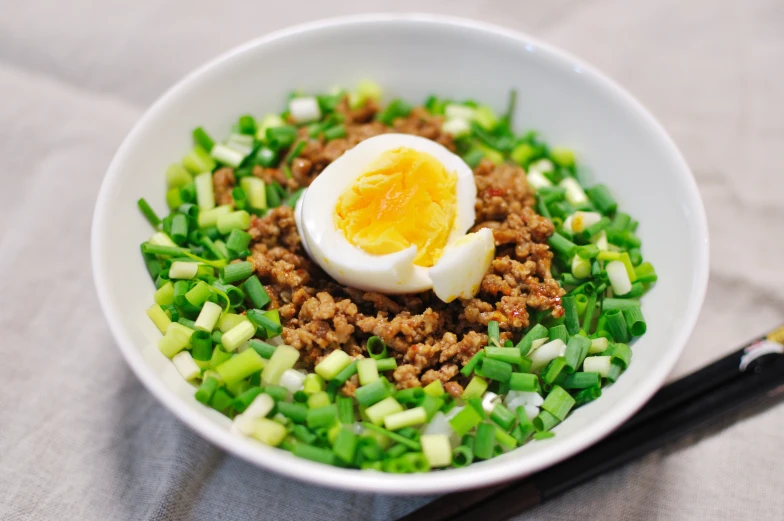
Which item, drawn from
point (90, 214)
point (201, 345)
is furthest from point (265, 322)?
point (90, 214)

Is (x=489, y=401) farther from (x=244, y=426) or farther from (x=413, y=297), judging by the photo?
(x=244, y=426)

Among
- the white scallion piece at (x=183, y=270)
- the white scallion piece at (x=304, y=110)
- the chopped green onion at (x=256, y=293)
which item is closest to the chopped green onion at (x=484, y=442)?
the chopped green onion at (x=256, y=293)

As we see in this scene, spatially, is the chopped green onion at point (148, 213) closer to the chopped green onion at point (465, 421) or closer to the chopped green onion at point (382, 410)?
the chopped green onion at point (382, 410)

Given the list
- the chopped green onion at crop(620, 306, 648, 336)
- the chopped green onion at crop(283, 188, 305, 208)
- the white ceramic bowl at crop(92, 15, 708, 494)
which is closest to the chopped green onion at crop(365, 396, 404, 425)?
the white ceramic bowl at crop(92, 15, 708, 494)

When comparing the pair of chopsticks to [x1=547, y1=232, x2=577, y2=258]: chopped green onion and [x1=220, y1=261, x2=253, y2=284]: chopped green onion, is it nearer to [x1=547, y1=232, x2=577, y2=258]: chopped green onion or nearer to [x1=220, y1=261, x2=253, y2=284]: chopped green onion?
[x1=547, y1=232, x2=577, y2=258]: chopped green onion

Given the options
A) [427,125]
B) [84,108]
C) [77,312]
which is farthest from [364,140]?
[84,108]
